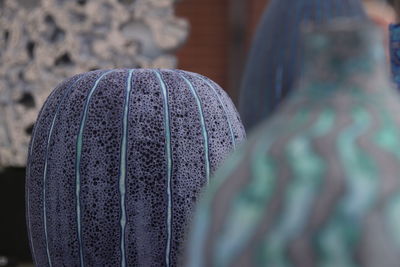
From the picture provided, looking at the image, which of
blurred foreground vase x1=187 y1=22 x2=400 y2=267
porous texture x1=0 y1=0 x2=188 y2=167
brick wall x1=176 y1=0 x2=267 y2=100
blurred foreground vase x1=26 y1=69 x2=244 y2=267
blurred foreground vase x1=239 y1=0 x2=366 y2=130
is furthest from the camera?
brick wall x1=176 y1=0 x2=267 y2=100

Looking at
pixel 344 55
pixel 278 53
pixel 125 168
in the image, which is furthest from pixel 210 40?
pixel 344 55

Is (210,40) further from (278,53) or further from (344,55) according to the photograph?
(344,55)

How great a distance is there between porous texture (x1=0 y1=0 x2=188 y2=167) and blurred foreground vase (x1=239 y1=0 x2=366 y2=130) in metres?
1.08

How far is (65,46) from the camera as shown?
216 centimetres

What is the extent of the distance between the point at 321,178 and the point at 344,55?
0.06 metres

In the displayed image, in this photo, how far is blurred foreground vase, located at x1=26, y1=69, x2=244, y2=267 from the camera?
2.62 ft

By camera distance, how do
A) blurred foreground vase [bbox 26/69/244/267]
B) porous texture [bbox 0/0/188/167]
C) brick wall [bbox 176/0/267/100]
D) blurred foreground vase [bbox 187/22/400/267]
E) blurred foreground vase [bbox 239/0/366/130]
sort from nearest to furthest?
1. blurred foreground vase [bbox 187/22/400/267]
2. blurred foreground vase [bbox 26/69/244/267]
3. blurred foreground vase [bbox 239/0/366/130]
4. porous texture [bbox 0/0/188/167]
5. brick wall [bbox 176/0/267/100]

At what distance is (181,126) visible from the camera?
0.82 metres

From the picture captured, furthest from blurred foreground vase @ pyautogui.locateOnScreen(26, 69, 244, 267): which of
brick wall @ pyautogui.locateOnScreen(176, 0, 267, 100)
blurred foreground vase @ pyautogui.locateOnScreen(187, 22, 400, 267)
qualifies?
brick wall @ pyautogui.locateOnScreen(176, 0, 267, 100)

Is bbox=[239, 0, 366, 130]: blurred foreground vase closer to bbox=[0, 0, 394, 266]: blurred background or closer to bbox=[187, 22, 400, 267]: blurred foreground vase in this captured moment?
bbox=[187, 22, 400, 267]: blurred foreground vase

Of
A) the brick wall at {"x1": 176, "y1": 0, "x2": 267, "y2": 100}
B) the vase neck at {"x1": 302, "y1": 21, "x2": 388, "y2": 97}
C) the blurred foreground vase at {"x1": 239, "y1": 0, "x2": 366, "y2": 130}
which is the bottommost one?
the brick wall at {"x1": 176, "y1": 0, "x2": 267, "y2": 100}

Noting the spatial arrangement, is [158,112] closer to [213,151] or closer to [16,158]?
[213,151]

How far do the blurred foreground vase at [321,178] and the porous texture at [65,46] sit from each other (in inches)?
72.0

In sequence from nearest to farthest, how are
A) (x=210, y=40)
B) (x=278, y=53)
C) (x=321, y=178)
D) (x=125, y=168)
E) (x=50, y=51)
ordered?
(x=321, y=178), (x=125, y=168), (x=278, y=53), (x=50, y=51), (x=210, y=40)
